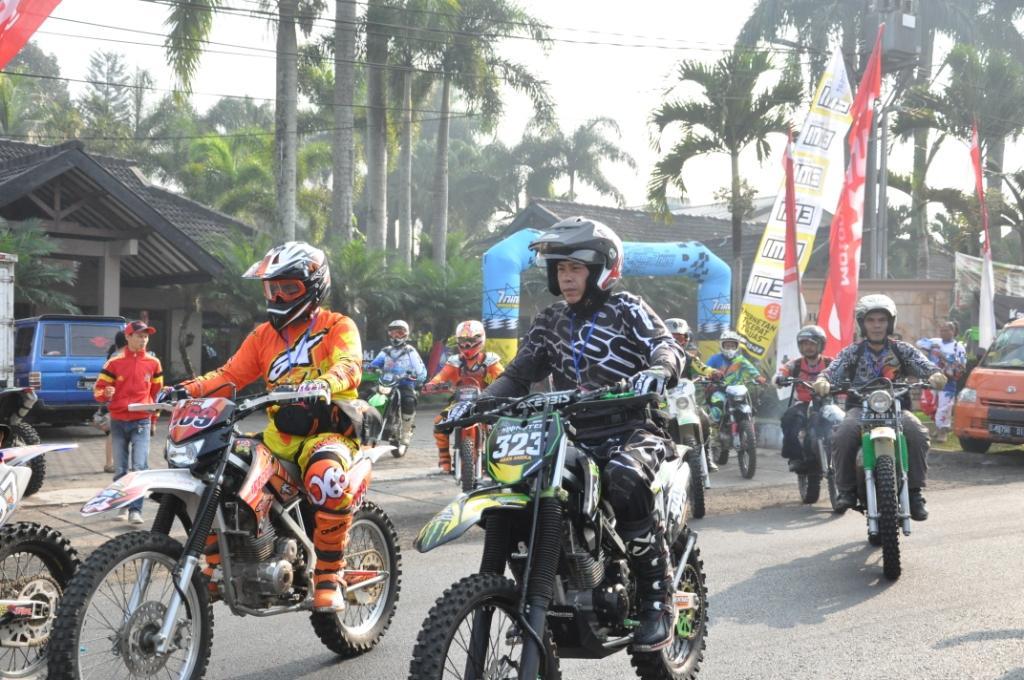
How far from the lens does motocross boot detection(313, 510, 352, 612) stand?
5094mm

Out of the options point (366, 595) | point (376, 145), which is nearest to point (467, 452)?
point (366, 595)

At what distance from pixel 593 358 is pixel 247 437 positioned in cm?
162

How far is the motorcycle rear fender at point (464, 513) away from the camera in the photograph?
3.74 meters

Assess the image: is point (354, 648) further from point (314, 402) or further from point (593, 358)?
point (593, 358)

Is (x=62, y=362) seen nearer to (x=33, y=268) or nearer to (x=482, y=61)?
(x=33, y=268)

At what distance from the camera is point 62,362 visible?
17469 millimetres

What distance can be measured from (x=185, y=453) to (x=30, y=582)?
99 centimetres

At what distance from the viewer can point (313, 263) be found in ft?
→ 17.6

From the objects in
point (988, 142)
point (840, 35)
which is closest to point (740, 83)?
point (988, 142)

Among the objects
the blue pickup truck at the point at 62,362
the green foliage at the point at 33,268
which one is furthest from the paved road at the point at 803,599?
the green foliage at the point at 33,268

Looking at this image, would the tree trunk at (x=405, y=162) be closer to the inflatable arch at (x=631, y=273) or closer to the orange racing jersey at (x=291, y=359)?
the inflatable arch at (x=631, y=273)

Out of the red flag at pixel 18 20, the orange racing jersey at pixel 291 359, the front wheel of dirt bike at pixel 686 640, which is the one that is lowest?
the front wheel of dirt bike at pixel 686 640

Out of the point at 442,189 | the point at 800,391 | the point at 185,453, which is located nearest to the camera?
the point at 185,453

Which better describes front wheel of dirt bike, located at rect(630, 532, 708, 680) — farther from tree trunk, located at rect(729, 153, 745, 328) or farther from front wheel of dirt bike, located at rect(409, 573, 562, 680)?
tree trunk, located at rect(729, 153, 745, 328)
